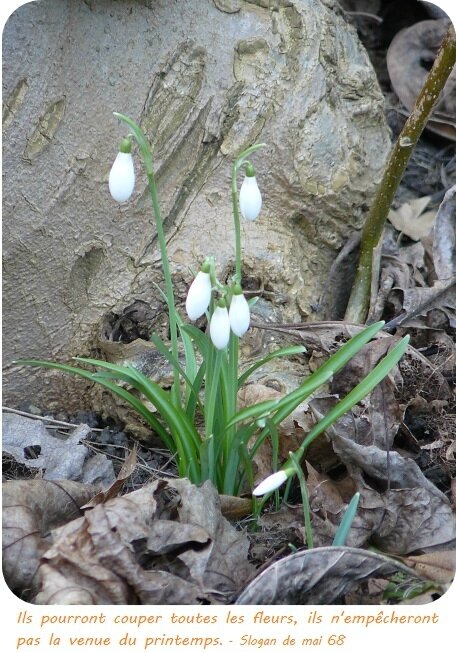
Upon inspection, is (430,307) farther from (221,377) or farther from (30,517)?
(30,517)

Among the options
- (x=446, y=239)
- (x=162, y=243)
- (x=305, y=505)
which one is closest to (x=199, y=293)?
(x=162, y=243)

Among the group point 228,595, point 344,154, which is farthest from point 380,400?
point 344,154

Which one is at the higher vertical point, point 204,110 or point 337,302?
point 204,110

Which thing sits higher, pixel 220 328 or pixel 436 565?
pixel 220 328

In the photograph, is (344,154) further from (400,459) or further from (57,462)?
(57,462)

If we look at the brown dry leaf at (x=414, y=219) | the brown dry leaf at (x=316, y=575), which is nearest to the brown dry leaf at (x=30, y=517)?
the brown dry leaf at (x=316, y=575)

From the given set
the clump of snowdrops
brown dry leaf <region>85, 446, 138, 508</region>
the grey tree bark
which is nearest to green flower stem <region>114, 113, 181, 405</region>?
the clump of snowdrops

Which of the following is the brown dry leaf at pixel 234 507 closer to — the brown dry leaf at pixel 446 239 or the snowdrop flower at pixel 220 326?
the snowdrop flower at pixel 220 326
